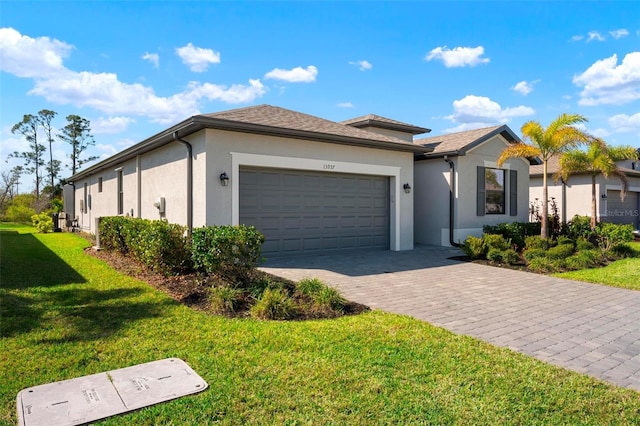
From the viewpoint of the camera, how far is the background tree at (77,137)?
36.6 meters

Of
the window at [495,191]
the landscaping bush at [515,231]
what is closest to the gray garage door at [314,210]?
the landscaping bush at [515,231]

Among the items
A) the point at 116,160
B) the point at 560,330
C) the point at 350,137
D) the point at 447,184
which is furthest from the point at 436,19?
the point at 116,160

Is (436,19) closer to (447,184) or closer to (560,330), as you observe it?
(447,184)

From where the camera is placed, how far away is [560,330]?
525 cm

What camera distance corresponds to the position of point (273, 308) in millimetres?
5621

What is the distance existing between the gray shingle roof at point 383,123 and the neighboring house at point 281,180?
265cm

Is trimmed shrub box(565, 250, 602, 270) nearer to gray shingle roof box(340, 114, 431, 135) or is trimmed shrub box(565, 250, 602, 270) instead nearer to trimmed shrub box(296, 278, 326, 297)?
trimmed shrub box(296, 278, 326, 297)

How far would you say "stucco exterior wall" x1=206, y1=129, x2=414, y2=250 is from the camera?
9562mm

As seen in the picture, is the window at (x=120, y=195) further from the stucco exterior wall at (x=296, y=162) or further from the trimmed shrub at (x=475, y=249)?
the trimmed shrub at (x=475, y=249)

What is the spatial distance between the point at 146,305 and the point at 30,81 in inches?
341

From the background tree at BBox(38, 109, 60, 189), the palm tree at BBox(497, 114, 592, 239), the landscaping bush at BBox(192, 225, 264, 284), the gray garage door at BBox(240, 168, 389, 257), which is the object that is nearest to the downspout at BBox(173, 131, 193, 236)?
the gray garage door at BBox(240, 168, 389, 257)

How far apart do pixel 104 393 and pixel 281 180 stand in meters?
7.92

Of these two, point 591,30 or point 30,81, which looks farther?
point 591,30

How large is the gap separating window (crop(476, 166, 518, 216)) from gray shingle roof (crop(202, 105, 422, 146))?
168 inches
